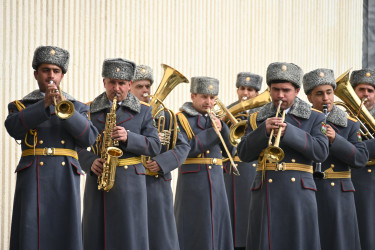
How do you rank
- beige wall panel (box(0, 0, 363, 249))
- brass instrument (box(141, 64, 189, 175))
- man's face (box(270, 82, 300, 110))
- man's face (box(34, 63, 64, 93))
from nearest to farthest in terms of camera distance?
man's face (box(34, 63, 64, 93)) < man's face (box(270, 82, 300, 110)) < brass instrument (box(141, 64, 189, 175)) < beige wall panel (box(0, 0, 363, 249))

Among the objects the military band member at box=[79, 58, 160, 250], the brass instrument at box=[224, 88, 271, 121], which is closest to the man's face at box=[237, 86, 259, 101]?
the brass instrument at box=[224, 88, 271, 121]

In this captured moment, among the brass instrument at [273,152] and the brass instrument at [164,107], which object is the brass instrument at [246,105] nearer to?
the brass instrument at [164,107]

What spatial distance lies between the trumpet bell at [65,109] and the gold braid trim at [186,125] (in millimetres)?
2301

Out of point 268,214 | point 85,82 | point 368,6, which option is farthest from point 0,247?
point 368,6

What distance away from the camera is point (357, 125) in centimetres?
678

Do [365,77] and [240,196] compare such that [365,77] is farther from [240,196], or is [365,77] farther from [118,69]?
[118,69]

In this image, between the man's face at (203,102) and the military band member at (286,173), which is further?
the man's face at (203,102)

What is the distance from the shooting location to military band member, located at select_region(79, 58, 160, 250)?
5590 millimetres

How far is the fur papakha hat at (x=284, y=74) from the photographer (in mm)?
5759

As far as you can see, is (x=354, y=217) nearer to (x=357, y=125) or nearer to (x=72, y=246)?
(x=357, y=125)

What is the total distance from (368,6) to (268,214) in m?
7.96

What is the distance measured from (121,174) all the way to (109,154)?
22 cm

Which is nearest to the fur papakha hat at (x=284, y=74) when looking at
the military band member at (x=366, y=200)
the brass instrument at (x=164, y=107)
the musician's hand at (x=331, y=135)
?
the musician's hand at (x=331, y=135)

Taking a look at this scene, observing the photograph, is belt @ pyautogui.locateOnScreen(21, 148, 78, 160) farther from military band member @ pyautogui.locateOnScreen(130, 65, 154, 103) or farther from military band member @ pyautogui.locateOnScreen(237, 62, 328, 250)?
military band member @ pyautogui.locateOnScreen(130, 65, 154, 103)
